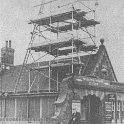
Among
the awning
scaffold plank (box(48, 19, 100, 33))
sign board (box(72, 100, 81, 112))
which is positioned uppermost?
scaffold plank (box(48, 19, 100, 33))

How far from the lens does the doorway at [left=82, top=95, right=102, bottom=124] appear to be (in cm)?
3020

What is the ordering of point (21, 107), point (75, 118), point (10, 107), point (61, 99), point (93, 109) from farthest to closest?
1. point (10, 107)
2. point (21, 107)
3. point (93, 109)
4. point (61, 99)
5. point (75, 118)

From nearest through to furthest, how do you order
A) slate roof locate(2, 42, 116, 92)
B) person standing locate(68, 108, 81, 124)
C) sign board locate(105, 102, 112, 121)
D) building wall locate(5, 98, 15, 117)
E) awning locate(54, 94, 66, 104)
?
person standing locate(68, 108, 81, 124) < awning locate(54, 94, 66, 104) < sign board locate(105, 102, 112, 121) < slate roof locate(2, 42, 116, 92) < building wall locate(5, 98, 15, 117)

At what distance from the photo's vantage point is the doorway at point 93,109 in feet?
99.1

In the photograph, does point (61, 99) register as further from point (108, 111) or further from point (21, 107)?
point (21, 107)

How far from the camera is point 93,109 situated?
101 ft

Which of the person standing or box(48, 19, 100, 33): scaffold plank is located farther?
box(48, 19, 100, 33): scaffold plank

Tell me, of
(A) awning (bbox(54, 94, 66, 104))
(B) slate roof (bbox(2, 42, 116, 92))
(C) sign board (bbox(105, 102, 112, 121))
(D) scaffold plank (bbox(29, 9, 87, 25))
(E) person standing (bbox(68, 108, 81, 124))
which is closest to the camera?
(E) person standing (bbox(68, 108, 81, 124))

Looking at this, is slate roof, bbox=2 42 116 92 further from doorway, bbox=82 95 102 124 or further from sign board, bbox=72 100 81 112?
sign board, bbox=72 100 81 112

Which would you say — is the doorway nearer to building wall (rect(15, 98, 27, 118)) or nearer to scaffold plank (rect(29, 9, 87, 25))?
building wall (rect(15, 98, 27, 118))

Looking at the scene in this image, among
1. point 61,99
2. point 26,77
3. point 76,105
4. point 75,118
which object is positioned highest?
point 26,77

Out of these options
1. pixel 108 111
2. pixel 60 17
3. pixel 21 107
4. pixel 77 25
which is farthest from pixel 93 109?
pixel 60 17

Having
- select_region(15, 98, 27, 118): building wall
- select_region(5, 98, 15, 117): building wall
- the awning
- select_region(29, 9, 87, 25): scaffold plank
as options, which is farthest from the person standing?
select_region(5, 98, 15, 117): building wall

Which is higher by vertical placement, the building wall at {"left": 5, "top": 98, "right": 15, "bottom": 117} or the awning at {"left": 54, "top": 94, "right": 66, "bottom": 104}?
the awning at {"left": 54, "top": 94, "right": 66, "bottom": 104}
